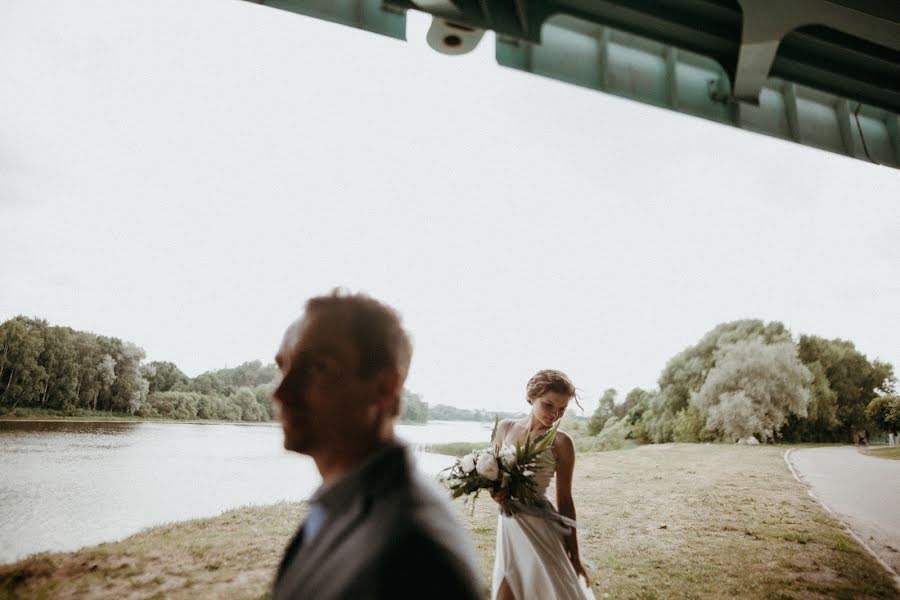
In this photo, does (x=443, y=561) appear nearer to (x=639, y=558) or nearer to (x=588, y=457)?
(x=639, y=558)

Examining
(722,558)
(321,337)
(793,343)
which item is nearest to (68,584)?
(321,337)

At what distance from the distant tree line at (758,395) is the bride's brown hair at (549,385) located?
1060 inches

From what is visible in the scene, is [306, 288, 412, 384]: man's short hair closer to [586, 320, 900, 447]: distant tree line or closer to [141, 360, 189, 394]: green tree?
[141, 360, 189, 394]: green tree

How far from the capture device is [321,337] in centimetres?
112

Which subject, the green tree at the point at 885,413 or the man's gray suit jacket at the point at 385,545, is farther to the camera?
the green tree at the point at 885,413

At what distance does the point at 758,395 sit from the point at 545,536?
2989cm

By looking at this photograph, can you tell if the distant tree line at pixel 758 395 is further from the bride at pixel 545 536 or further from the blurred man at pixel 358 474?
the blurred man at pixel 358 474

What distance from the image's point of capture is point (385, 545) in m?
0.74

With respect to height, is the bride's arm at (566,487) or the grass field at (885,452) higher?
the bride's arm at (566,487)

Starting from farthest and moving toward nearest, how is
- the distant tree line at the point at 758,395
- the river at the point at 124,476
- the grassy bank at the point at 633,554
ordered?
→ the distant tree line at the point at 758,395
the river at the point at 124,476
the grassy bank at the point at 633,554

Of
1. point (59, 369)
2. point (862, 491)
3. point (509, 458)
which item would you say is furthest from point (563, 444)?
point (862, 491)

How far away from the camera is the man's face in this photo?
1.10m

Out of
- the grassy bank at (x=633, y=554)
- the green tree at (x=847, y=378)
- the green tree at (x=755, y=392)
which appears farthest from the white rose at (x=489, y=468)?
the green tree at (x=847, y=378)

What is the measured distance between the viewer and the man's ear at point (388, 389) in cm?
113
